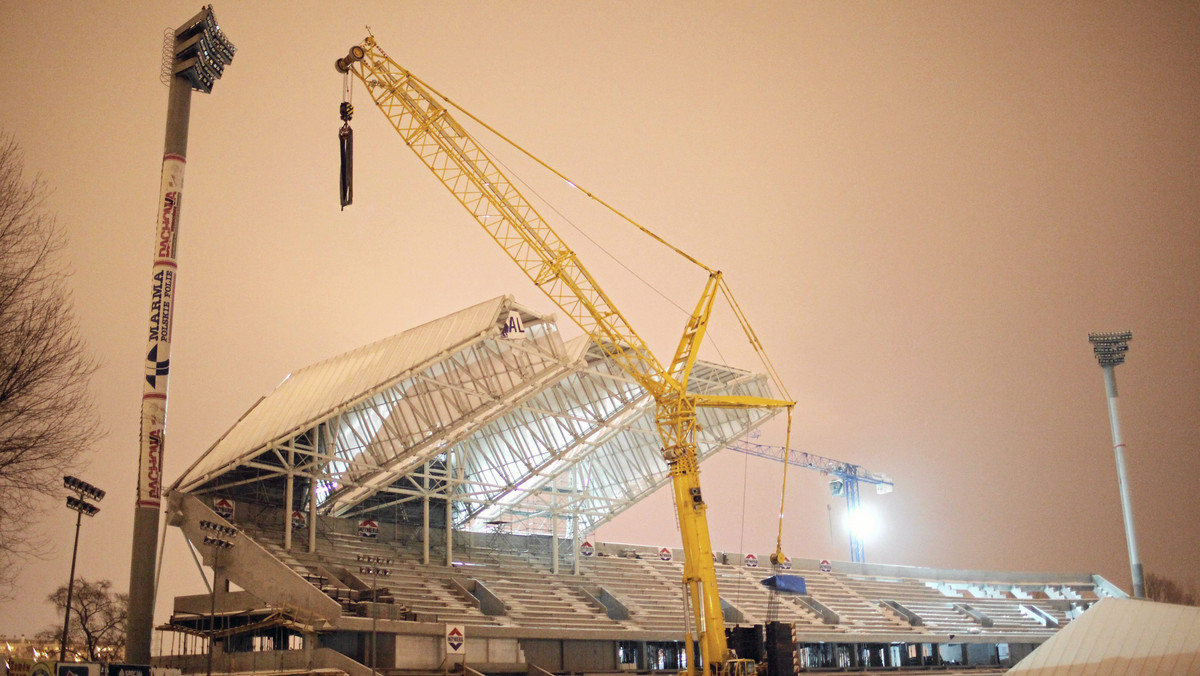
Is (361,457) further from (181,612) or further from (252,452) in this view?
(181,612)

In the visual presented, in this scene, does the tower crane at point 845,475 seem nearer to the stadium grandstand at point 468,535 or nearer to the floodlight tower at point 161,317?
the stadium grandstand at point 468,535

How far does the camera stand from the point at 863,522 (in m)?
115

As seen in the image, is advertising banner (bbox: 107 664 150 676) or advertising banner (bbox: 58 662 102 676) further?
advertising banner (bbox: 107 664 150 676)

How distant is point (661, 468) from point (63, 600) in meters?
57.5

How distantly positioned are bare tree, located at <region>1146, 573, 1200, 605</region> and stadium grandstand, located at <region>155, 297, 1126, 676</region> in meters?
35.3

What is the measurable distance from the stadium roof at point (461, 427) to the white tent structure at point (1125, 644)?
83.8 feet

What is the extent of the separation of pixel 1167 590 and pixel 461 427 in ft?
286

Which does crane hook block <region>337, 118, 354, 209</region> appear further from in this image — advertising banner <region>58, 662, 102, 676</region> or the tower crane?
the tower crane

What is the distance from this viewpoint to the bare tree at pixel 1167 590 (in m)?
109

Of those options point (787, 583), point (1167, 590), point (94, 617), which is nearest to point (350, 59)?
point (787, 583)

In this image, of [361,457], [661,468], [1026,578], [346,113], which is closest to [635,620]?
[661,468]

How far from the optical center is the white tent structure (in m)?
39.7

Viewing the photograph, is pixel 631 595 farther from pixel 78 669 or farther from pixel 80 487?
pixel 78 669

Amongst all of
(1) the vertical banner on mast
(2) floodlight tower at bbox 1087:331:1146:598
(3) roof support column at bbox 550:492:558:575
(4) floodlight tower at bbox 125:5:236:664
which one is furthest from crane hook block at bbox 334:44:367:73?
(2) floodlight tower at bbox 1087:331:1146:598
